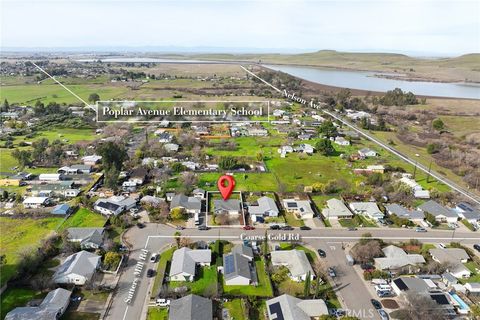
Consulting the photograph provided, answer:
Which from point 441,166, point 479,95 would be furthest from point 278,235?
point 479,95

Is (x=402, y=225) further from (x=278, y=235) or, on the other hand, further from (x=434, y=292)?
(x=278, y=235)

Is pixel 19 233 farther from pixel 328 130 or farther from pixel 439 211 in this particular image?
pixel 328 130

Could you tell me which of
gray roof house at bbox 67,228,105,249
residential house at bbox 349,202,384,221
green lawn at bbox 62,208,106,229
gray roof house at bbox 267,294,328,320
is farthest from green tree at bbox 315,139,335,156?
gray roof house at bbox 67,228,105,249

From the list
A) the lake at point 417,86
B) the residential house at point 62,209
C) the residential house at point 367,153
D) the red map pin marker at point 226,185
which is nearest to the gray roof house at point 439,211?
the residential house at point 367,153

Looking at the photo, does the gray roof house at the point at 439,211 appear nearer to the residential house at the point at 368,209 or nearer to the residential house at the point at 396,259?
the residential house at the point at 368,209

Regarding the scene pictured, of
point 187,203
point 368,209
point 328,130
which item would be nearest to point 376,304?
point 368,209

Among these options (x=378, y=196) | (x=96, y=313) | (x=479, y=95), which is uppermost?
(x=479, y=95)
